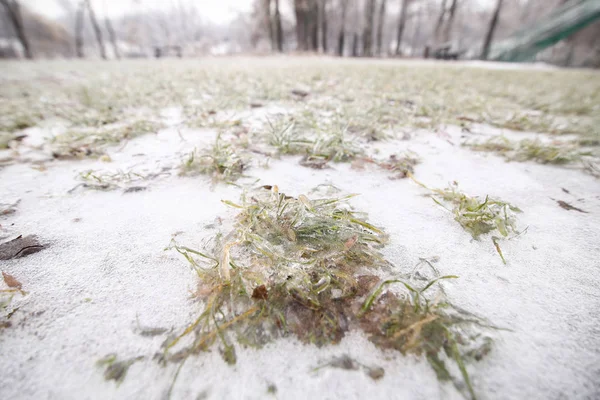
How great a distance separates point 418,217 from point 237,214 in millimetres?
672

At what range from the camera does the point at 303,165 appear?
54.7 inches

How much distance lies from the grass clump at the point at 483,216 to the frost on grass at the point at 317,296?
31 cm

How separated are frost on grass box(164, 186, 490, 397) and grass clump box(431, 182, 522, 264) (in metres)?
0.31

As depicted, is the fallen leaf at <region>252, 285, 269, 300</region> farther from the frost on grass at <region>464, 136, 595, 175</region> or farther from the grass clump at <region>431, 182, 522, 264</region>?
the frost on grass at <region>464, 136, 595, 175</region>

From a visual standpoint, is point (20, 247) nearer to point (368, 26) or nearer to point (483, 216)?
point (483, 216)

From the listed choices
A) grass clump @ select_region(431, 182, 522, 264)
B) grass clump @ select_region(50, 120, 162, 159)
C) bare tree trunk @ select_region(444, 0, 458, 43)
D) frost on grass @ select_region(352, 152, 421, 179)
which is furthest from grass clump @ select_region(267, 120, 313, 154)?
bare tree trunk @ select_region(444, 0, 458, 43)

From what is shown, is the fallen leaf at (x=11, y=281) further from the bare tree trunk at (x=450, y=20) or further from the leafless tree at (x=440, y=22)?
the leafless tree at (x=440, y=22)

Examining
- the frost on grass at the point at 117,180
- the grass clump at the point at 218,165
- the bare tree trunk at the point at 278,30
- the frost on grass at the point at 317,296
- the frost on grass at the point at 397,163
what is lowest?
the frost on grass at the point at 317,296

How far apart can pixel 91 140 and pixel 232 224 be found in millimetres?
1297

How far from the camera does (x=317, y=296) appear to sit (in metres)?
0.69

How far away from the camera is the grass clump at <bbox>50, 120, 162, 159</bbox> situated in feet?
4.93

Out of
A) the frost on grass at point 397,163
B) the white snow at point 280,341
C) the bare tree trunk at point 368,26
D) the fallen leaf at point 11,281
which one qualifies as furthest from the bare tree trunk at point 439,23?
the fallen leaf at point 11,281

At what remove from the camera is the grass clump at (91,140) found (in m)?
1.50

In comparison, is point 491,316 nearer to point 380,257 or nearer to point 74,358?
point 380,257
